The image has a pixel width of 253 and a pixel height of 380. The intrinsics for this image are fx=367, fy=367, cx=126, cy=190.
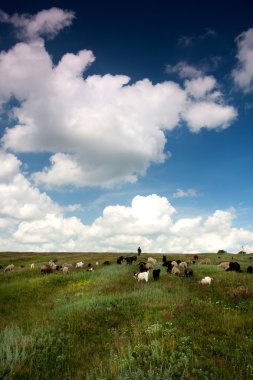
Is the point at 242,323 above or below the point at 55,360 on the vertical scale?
above

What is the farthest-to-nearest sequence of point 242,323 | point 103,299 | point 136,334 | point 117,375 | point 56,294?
point 56,294
point 103,299
point 242,323
point 136,334
point 117,375

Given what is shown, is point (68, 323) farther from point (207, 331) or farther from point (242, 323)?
point (242, 323)

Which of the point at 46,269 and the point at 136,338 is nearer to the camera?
the point at 136,338

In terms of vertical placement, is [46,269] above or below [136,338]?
above

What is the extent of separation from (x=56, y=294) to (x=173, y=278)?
917cm

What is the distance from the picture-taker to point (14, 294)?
2903cm

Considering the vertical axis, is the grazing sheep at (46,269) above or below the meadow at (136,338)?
above

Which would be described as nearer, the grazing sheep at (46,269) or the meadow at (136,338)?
the meadow at (136,338)

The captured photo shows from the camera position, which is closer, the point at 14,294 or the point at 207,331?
the point at 207,331

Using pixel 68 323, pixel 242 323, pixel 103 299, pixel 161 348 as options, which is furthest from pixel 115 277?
pixel 161 348

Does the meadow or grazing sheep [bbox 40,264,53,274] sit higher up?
grazing sheep [bbox 40,264,53,274]

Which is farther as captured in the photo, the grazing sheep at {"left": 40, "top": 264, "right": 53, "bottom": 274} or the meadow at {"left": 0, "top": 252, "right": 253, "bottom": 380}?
the grazing sheep at {"left": 40, "top": 264, "right": 53, "bottom": 274}

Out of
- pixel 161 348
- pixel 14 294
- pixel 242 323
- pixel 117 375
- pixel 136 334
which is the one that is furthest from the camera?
pixel 14 294

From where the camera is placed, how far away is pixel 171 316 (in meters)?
15.6
